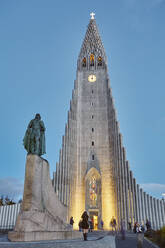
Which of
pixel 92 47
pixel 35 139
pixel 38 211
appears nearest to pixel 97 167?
pixel 35 139

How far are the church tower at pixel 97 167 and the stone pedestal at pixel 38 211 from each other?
Answer: 16942mm

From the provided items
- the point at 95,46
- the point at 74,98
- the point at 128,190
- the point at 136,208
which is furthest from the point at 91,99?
the point at 136,208

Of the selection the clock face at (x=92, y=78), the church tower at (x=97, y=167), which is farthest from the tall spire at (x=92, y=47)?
the church tower at (x=97, y=167)

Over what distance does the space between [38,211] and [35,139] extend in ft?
9.93

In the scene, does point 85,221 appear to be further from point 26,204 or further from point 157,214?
point 157,214

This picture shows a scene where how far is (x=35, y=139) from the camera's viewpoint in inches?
375

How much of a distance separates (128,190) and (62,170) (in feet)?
28.0

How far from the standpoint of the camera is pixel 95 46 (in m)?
38.7

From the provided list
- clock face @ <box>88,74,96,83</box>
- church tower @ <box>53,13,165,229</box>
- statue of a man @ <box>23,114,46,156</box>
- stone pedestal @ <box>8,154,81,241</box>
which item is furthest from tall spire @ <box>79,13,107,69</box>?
stone pedestal @ <box>8,154,81,241</box>

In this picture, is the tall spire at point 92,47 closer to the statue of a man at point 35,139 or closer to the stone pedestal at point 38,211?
the statue of a man at point 35,139

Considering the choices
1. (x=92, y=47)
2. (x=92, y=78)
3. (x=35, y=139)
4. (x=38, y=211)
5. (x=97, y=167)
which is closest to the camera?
(x=38, y=211)

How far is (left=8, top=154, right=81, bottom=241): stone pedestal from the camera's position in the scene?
24.1 ft

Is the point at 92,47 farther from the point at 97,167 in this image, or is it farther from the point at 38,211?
the point at 38,211

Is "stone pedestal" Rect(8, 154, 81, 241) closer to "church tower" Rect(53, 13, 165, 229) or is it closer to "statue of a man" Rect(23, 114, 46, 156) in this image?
"statue of a man" Rect(23, 114, 46, 156)
